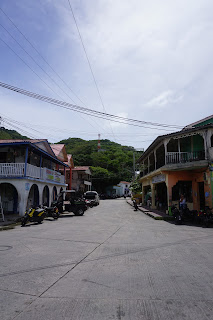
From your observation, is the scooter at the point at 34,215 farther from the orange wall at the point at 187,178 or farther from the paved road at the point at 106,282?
the orange wall at the point at 187,178

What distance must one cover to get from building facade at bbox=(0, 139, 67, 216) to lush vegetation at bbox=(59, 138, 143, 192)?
34.2m

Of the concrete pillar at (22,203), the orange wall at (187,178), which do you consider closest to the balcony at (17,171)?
the concrete pillar at (22,203)

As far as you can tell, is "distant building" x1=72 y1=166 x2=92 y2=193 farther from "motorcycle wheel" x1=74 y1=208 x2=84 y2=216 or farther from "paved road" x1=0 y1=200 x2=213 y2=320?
"paved road" x1=0 y1=200 x2=213 y2=320

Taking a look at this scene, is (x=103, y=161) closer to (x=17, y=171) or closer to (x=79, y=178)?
(x=79, y=178)

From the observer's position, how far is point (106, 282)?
408cm

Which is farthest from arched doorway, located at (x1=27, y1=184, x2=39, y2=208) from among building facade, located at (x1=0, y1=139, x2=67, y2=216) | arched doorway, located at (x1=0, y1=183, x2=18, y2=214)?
arched doorway, located at (x1=0, y1=183, x2=18, y2=214)

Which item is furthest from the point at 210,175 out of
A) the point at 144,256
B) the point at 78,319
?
the point at 78,319

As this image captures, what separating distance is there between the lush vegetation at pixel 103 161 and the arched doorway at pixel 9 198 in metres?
39.3

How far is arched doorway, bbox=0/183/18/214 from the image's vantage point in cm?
1759

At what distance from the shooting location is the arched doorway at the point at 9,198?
17.6 meters

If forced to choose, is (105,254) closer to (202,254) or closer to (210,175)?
(202,254)

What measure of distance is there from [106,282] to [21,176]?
1263 cm

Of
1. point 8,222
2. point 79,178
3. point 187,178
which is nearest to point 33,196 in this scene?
point 8,222

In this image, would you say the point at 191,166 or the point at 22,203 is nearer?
the point at 191,166
